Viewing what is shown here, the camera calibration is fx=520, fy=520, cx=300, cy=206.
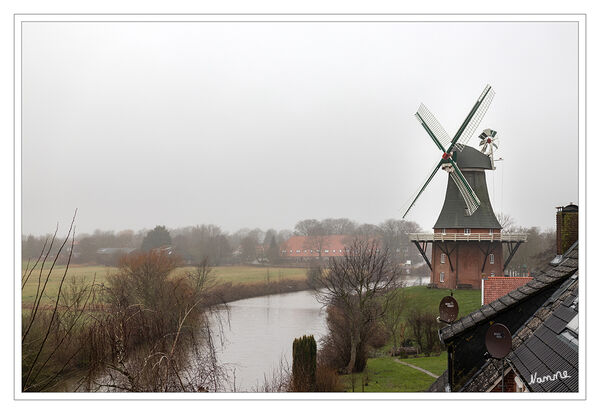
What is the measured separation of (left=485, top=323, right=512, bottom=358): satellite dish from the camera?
3.72 m

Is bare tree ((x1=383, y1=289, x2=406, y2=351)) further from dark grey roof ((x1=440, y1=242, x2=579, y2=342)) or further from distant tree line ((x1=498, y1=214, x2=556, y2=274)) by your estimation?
dark grey roof ((x1=440, y1=242, x2=579, y2=342))

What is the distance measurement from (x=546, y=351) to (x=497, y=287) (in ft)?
13.4

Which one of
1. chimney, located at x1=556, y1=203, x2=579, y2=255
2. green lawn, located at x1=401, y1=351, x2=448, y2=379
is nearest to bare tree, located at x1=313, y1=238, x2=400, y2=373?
green lawn, located at x1=401, y1=351, x2=448, y2=379

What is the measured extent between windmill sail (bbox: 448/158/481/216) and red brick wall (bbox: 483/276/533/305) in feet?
30.2

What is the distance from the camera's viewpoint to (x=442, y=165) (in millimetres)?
16625

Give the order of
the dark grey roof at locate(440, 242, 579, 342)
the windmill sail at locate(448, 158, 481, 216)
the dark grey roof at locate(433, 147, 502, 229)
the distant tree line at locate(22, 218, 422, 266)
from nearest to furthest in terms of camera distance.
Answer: the dark grey roof at locate(440, 242, 579, 342) → the windmill sail at locate(448, 158, 481, 216) → the dark grey roof at locate(433, 147, 502, 229) → the distant tree line at locate(22, 218, 422, 266)

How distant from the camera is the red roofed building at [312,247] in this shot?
64.8 ft

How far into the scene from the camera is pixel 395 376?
416 inches

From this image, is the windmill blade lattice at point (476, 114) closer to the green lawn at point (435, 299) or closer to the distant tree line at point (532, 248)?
the distant tree line at point (532, 248)

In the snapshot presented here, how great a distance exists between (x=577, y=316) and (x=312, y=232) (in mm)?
17087
